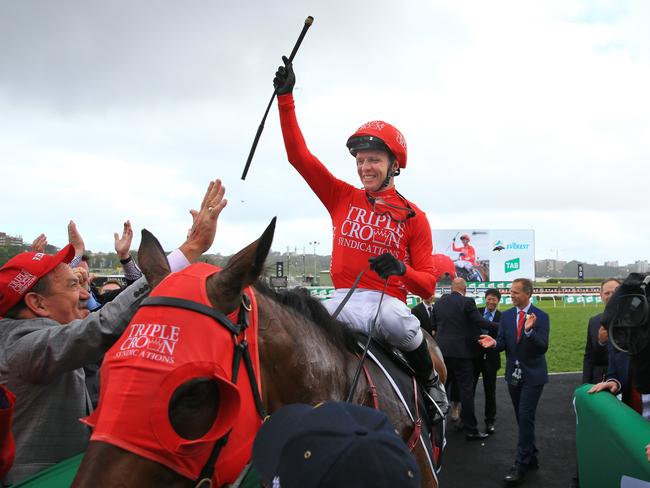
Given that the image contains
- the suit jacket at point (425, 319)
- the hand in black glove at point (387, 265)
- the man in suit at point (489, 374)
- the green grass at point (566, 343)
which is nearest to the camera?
the hand in black glove at point (387, 265)

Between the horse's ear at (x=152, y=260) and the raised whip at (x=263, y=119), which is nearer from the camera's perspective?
the horse's ear at (x=152, y=260)

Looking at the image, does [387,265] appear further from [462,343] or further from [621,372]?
[462,343]

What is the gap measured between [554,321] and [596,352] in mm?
15700

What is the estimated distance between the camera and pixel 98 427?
1211 mm

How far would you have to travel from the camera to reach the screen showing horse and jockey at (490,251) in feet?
106

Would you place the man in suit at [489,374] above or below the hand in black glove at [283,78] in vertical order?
below

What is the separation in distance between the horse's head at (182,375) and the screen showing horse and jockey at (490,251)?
103ft

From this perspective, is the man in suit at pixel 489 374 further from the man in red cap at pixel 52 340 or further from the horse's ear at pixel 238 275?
the horse's ear at pixel 238 275

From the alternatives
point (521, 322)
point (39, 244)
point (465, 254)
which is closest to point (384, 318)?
point (39, 244)

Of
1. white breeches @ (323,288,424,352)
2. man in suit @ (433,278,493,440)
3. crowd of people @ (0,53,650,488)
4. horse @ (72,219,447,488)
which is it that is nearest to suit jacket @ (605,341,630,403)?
crowd of people @ (0,53,650,488)

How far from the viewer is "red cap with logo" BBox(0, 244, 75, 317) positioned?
85.5 inches

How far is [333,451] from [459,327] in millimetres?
6605

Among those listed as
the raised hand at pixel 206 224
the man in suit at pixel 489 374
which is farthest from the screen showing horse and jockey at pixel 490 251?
the raised hand at pixel 206 224

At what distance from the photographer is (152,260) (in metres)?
1.77
